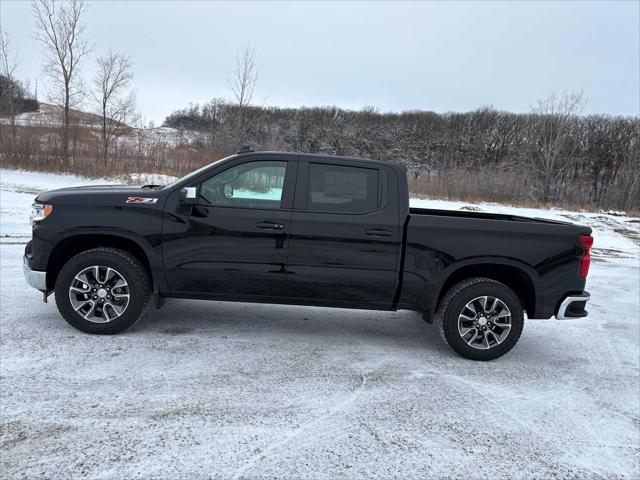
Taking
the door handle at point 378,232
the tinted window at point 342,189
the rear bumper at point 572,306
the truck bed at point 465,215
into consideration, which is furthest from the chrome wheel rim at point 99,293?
the rear bumper at point 572,306

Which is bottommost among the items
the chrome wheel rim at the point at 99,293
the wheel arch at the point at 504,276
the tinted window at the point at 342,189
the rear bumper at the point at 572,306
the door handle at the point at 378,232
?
the chrome wheel rim at the point at 99,293

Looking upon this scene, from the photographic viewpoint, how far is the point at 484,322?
14.1ft

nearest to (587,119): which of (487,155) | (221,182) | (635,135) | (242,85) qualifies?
(635,135)

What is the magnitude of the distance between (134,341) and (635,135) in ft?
114

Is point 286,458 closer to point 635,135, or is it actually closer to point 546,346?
point 546,346

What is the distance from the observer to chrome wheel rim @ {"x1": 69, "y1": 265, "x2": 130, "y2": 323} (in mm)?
4223

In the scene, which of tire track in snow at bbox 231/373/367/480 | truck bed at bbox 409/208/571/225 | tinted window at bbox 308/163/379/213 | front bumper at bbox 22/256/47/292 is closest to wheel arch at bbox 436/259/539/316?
truck bed at bbox 409/208/571/225

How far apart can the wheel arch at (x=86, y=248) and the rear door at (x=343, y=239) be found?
1.48 metres

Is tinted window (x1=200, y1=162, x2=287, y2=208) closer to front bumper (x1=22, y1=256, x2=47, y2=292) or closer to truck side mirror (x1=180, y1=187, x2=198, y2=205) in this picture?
truck side mirror (x1=180, y1=187, x2=198, y2=205)

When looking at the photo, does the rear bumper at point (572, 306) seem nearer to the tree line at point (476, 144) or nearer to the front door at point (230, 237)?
the front door at point (230, 237)

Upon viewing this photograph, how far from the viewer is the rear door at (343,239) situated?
4227 millimetres

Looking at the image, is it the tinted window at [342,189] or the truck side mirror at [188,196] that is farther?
the tinted window at [342,189]

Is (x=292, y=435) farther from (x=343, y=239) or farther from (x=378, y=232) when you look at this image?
(x=378, y=232)

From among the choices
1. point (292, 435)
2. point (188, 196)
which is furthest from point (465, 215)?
point (292, 435)
